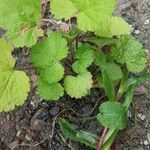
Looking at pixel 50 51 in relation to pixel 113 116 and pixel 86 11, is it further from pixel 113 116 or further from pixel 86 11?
pixel 113 116

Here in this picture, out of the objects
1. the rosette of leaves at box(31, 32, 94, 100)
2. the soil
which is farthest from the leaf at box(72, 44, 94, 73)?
the soil

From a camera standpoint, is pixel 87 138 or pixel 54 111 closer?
pixel 87 138

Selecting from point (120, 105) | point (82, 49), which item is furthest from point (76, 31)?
point (120, 105)

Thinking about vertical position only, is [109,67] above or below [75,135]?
above

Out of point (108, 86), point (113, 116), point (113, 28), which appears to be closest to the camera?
point (113, 116)

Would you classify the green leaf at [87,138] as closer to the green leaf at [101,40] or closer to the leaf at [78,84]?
the leaf at [78,84]

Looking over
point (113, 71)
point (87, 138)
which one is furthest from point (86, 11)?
point (87, 138)
